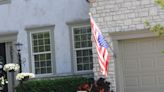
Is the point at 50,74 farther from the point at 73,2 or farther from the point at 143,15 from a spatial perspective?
the point at 143,15

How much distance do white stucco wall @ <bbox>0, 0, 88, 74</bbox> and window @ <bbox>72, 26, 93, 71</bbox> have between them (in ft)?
1.00

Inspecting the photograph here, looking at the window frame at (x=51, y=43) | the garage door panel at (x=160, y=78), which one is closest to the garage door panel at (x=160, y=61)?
the garage door panel at (x=160, y=78)

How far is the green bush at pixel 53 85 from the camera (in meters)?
15.6

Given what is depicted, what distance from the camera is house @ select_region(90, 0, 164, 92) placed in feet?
46.4

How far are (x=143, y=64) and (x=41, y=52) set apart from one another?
5228 millimetres

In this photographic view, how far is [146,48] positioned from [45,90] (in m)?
4.14

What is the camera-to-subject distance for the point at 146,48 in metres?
14.4

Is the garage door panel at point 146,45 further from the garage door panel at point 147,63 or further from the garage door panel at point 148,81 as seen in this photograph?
the garage door panel at point 148,81

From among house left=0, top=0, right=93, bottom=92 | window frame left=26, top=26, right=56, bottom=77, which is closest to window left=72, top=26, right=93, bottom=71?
house left=0, top=0, right=93, bottom=92

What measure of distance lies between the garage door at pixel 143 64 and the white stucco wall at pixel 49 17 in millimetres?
3155

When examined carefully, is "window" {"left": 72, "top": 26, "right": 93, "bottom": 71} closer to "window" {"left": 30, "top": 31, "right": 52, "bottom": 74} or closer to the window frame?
the window frame

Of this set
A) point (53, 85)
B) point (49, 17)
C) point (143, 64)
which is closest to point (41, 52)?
point (49, 17)

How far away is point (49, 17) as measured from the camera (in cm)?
1789

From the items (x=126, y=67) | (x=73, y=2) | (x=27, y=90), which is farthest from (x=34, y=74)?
(x=126, y=67)
